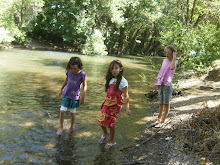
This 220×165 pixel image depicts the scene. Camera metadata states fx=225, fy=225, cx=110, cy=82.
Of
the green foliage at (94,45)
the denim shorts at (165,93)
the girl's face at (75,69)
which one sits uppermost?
the green foliage at (94,45)

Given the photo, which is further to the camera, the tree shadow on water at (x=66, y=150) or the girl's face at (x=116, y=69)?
the girl's face at (x=116, y=69)

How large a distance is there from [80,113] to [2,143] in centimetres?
237

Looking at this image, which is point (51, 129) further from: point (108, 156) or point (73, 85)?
point (108, 156)

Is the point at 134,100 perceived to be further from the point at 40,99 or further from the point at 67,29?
the point at 67,29

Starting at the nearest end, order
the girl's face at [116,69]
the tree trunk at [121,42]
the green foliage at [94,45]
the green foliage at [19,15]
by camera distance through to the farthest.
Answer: the girl's face at [116,69]
the green foliage at [19,15]
the green foliage at [94,45]
the tree trunk at [121,42]

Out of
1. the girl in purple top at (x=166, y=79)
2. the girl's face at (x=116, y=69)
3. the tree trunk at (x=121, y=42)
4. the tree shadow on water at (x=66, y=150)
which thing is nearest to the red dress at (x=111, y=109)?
the girl's face at (x=116, y=69)

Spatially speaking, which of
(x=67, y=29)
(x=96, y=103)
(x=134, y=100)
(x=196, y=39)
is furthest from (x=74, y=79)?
(x=67, y=29)

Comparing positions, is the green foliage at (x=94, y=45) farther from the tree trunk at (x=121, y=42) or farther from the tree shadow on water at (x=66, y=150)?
the tree shadow on water at (x=66, y=150)

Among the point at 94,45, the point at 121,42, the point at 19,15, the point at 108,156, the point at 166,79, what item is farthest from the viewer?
the point at 121,42

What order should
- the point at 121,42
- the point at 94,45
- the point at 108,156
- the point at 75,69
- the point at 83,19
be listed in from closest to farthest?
the point at 108,156
the point at 75,69
the point at 94,45
the point at 83,19
the point at 121,42

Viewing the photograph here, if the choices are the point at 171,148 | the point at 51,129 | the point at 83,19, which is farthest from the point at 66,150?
the point at 83,19

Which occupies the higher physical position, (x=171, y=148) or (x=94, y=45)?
(x=94, y=45)

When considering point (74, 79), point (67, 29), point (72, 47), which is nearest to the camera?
point (74, 79)

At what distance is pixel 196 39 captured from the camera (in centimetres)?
874
